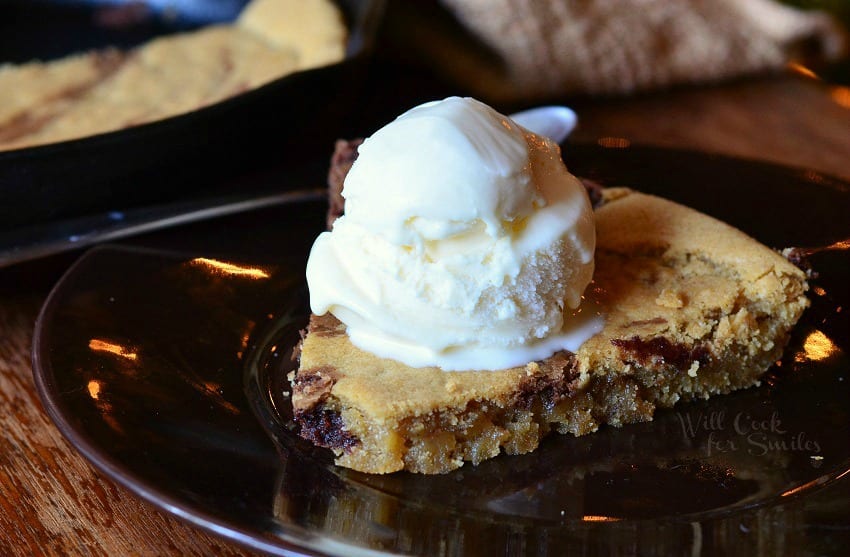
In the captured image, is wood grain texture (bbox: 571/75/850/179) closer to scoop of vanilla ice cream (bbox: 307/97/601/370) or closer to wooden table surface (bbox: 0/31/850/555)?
wooden table surface (bbox: 0/31/850/555)

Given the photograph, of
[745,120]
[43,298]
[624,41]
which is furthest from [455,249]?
[745,120]


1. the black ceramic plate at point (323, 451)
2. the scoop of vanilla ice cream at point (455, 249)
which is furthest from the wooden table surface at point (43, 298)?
the scoop of vanilla ice cream at point (455, 249)

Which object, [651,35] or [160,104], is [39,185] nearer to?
[160,104]

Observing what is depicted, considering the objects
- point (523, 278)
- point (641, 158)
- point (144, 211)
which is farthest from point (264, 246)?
point (641, 158)

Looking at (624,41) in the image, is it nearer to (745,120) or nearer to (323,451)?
(745,120)

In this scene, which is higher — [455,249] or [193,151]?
[455,249]

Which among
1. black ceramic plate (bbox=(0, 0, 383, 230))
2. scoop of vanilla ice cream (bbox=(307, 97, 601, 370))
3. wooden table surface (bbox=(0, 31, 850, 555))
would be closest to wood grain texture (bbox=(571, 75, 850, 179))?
wooden table surface (bbox=(0, 31, 850, 555))
